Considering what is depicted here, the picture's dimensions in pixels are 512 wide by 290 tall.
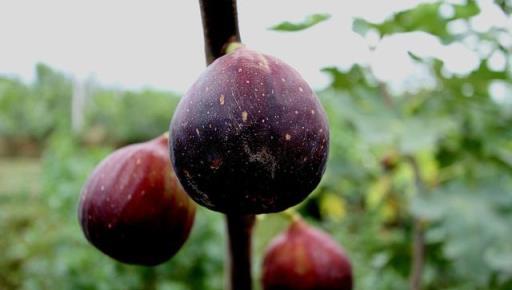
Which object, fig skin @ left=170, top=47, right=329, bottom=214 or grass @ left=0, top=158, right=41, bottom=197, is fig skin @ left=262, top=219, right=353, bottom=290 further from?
grass @ left=0, top=158, right=41, bottom=197

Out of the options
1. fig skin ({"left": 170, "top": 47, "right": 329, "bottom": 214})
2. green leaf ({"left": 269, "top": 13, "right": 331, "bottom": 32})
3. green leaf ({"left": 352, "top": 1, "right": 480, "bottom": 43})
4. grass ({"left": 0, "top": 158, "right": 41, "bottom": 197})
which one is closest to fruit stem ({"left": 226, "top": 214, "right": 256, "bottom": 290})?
fig skin ({"left": 170, "top": 47, "right": 329, "bottom": 214})

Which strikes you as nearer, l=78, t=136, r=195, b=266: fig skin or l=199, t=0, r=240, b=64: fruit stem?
l=199, t=0, r=240, b=64: fruit stem

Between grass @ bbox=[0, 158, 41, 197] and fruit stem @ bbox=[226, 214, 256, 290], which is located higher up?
fruit stem @ bbox=[226, 214, 256, 290]

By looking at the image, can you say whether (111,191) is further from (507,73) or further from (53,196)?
(53,196)

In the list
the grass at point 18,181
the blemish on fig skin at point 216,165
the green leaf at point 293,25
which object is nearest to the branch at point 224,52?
the blemish on fig skin at point 216,165

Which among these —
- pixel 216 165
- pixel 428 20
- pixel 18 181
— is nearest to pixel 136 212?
pixel 216 165
